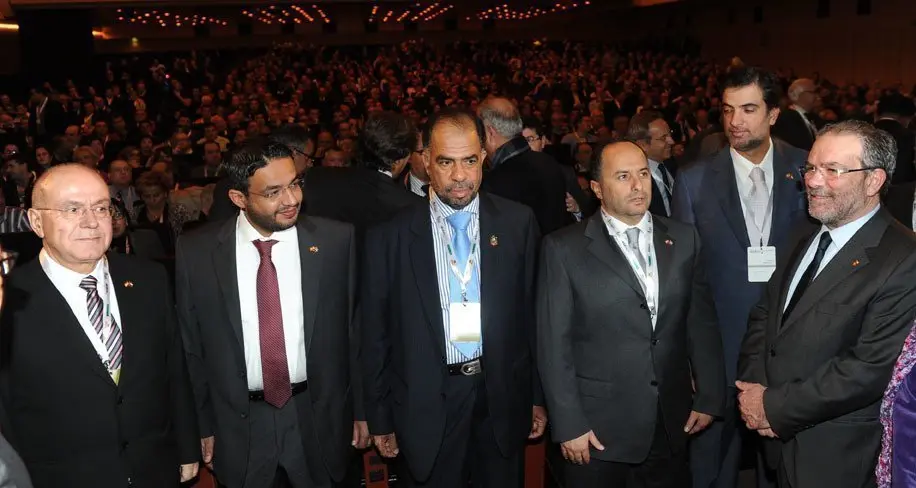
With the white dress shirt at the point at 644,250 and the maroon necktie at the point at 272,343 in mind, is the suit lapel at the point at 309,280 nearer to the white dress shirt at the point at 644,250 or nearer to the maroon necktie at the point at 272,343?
the maroon necktie at the point at 272,343

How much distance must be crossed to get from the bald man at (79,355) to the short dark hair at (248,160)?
0.47 m

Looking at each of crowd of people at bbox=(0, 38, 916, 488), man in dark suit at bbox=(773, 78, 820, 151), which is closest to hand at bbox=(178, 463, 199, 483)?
crowd of people at bbox=(0, 38, 916, 488)

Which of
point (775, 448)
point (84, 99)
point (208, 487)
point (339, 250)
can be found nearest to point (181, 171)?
point (208, 487)

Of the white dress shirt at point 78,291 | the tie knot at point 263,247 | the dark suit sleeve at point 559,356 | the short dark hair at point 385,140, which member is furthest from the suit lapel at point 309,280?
the short dark hair at point 385,140

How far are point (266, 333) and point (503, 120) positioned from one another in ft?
7.26

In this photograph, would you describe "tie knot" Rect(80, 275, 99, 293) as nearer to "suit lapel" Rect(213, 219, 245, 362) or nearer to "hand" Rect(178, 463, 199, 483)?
"suit lapel" Rect(213, 219, 245, 362)

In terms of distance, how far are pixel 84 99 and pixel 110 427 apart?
60.4 ft

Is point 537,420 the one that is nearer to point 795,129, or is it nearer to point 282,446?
point 282,446

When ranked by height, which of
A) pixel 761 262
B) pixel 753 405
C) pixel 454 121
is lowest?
pixel 753 405

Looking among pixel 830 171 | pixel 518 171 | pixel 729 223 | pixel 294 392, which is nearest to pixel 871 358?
pixel 830 171

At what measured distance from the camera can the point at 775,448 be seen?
320cm

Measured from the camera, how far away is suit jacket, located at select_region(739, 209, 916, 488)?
2.79m

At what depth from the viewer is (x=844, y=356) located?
2.87 metres

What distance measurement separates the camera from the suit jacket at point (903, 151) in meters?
6.59
